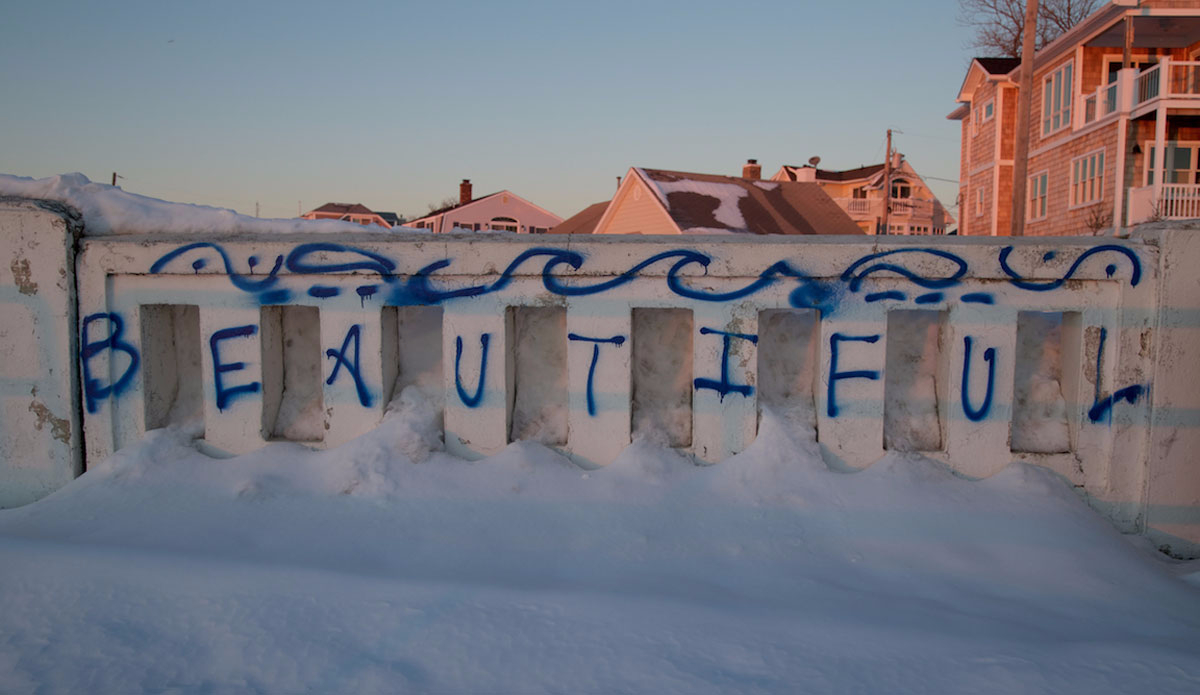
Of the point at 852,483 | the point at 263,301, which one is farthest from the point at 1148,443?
the point at 263,301

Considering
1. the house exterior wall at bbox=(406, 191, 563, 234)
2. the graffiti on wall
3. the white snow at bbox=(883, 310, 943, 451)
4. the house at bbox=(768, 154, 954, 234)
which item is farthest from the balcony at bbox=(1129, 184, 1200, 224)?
the house exterior wall at bbox=(406, 191, 563, 234)

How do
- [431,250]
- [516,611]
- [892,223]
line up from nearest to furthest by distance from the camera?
[516,611], [431,250], [892,223]

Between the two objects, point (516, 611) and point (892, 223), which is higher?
point (892, 223)

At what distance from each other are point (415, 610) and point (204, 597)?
1.01m

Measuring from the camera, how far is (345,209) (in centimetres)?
6131

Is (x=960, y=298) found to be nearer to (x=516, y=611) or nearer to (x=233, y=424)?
(x=516, y=611)

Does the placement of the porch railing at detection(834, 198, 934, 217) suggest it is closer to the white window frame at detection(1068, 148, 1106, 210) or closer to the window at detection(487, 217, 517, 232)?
the window at detection(487, 217, 517, 232)

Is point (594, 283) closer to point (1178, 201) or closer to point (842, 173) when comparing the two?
point (1178, 201)

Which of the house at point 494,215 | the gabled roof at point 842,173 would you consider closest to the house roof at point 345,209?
the house at point 494,215

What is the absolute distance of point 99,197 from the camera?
5.12 m

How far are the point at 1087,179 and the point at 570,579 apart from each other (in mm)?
24464

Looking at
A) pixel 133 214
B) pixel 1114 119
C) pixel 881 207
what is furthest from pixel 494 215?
pixel 133 214

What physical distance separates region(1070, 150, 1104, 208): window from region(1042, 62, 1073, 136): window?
63.0 inches

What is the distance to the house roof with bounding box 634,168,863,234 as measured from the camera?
974 inches
